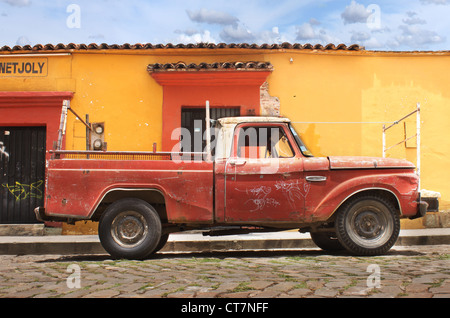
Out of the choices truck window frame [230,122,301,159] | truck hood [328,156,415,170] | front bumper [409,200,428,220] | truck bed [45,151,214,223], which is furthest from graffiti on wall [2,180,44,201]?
front bumper [409,200,428,220]

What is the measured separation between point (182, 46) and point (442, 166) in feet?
21.1

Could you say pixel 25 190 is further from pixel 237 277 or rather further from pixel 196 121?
pixel 237 277

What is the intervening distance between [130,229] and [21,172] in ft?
19.8

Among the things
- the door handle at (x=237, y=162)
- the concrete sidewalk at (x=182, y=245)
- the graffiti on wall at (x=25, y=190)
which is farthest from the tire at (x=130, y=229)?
the graffiti on wall at (x=25, y=190)

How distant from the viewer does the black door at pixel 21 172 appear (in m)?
11.3

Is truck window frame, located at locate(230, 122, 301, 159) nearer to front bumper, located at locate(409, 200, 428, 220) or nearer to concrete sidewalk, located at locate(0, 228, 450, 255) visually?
front bumper, located at locate(409, 200, 428, 220)

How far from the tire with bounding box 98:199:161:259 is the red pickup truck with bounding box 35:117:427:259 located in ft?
0.04

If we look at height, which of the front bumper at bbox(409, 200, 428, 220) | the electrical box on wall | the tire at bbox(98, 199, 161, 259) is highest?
the electrical box on wall

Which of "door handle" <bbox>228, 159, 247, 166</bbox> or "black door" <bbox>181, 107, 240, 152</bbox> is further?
"black door" <bbox>181, 107, 240, 152</bbox>

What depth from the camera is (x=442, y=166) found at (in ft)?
37.8

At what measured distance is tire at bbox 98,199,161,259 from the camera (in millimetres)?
6277

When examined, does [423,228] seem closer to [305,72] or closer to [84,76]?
[305,72]

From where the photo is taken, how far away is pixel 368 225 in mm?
6480

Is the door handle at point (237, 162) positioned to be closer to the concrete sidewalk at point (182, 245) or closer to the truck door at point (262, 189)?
the truck door at point (262, 189)
